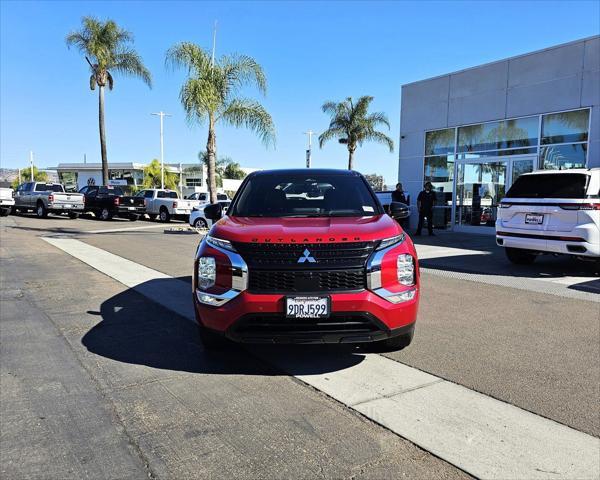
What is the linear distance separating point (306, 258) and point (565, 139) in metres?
13.7

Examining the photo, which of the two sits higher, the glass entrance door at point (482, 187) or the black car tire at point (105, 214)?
the glass entrance door at point (482, 187)

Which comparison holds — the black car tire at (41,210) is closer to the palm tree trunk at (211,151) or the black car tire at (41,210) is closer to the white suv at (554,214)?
the palm tree trunk at (211,151)

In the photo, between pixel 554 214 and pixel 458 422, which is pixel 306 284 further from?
pixel 554 214

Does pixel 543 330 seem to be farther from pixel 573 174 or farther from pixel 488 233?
pixel 488 233

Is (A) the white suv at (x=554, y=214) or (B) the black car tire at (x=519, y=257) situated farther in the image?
(B) the black car tire at (x=519, y=257)

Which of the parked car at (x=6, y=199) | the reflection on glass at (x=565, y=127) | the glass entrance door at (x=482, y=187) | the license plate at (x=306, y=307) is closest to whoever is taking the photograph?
the license plate at (x=306, y=307)

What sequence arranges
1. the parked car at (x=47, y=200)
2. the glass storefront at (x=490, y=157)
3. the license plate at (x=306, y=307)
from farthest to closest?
1. the parked car at (x=47, y=200)
2. the glass storefront at (x=490, y=157)
3. the license plate at (x=306, y=307)

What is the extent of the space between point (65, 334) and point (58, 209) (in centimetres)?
2197

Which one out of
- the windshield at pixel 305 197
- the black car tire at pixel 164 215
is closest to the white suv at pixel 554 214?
the windshield at pixel 305 197

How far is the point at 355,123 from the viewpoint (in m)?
30.4

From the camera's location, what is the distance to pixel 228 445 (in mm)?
2900

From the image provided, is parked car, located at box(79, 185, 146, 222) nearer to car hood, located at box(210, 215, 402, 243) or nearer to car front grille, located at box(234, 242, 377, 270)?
car hood, located at box(210, 215, 402, 243)

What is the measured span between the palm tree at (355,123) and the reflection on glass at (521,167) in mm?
15319

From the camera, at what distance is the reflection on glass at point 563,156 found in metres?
14.0
